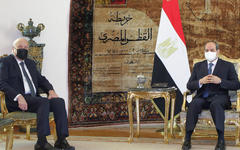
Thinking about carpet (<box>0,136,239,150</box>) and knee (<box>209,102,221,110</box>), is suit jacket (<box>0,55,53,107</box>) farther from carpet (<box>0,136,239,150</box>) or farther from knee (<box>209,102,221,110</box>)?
knee (<box>209,102,221,110</box>)

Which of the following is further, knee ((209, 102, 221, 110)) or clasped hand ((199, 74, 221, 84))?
clasped hand ((199, 74, 221, 84))

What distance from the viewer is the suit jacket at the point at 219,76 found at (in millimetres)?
4059

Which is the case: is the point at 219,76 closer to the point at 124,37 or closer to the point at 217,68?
the point at 217,68

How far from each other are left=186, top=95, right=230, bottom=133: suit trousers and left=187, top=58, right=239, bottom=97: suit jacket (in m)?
0.10

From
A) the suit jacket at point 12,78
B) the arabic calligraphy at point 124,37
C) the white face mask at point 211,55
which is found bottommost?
the suit jacket at point 12,78

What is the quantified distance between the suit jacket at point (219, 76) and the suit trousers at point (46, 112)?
1.48 m

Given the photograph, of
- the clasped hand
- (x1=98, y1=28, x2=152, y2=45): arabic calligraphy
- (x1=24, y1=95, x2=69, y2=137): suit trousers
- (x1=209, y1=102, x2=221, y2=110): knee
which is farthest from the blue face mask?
(x1=209, y1=102, x2=221, y2=110): knee

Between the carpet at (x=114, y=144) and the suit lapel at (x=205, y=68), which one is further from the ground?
the suit lapel at (x=205, y=68)

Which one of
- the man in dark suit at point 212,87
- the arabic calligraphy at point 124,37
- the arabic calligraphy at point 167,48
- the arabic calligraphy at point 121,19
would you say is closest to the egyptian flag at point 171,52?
the arabic calligraphy at point 167,48

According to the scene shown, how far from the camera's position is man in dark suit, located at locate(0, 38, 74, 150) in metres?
3.71

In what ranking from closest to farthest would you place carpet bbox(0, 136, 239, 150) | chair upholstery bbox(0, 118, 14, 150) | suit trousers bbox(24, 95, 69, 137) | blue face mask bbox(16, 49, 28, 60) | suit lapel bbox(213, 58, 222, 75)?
1. chair upholstery bbox(0, 118, 14, 150)
2. suit trousers bbox(24, 95, 69, 137)
3. carpet bbox(0, 136, 239, 150)
4. blue face mask bbox(16, 49, 28, 60)
5. suit lapel bbox(213, 58, 222, 75)

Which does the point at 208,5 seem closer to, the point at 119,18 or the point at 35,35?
the point at 119,18

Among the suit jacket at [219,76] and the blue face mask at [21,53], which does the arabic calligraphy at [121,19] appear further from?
the blue face mask at [21,53]

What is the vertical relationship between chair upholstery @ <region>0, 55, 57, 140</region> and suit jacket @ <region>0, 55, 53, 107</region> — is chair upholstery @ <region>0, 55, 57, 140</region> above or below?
below
